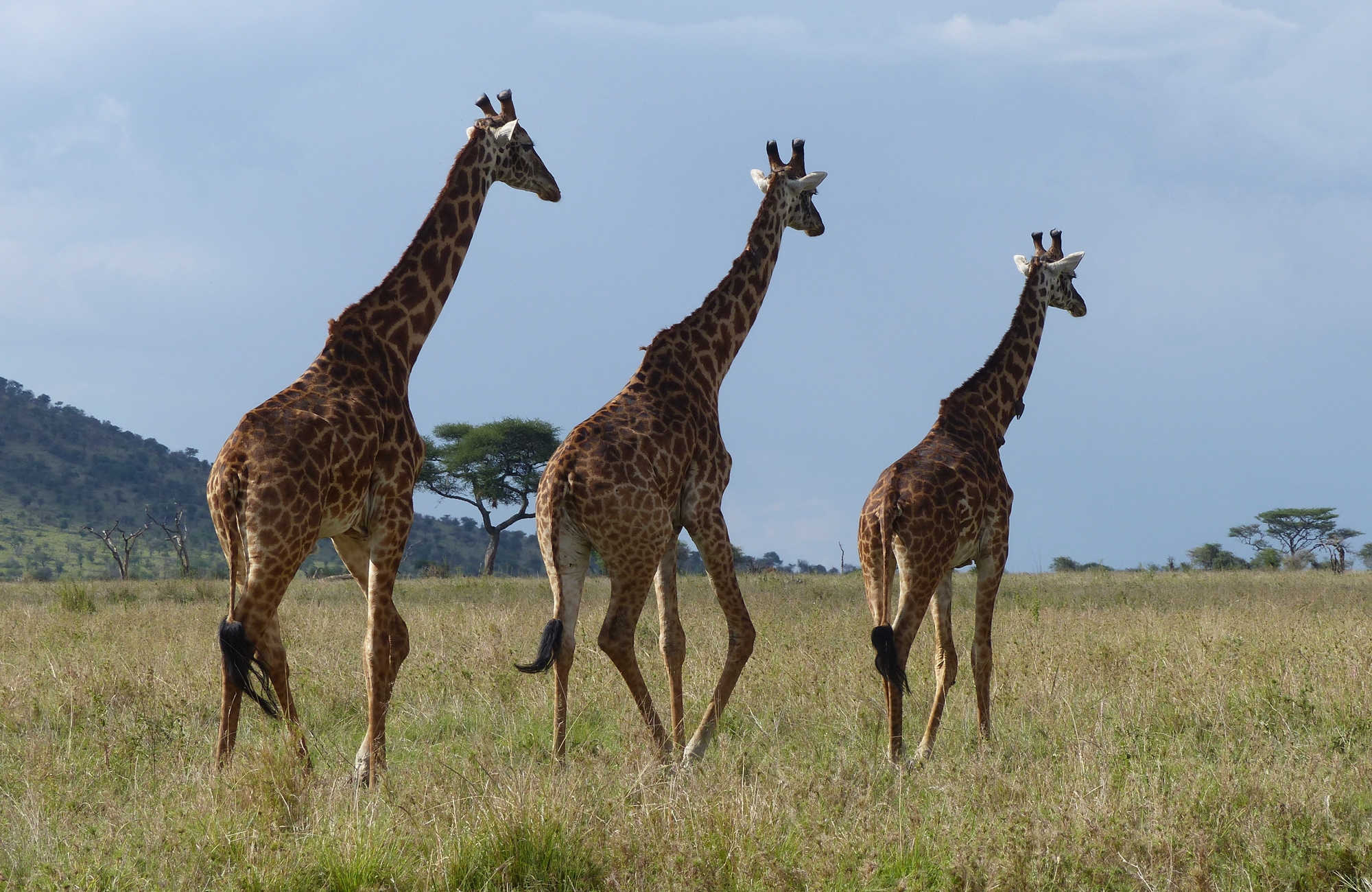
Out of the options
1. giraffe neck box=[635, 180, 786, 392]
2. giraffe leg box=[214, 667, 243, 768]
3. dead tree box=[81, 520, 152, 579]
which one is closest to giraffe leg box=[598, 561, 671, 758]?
giraffe neck box=[635, 180, 786, 392]

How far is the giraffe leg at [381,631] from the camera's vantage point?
586 centimetres

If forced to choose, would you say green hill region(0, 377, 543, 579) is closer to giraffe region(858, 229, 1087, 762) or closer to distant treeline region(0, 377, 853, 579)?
distant treeline region(0, 377, 853, 579)

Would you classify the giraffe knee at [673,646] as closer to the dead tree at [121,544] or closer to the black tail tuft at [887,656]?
the black tail tuft at [887,656]

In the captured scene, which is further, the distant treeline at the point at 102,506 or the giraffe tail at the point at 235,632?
the distant treeline at the point at 102,506

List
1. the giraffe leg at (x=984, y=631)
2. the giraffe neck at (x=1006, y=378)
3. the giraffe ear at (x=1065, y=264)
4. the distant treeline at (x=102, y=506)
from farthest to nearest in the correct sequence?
1. the distant treeline at (x=102, y=506)
2. the giraffe ear at (x=1065, y=264)
3. the giraffe neck at (x=1006, y=378)
4. the giraffe leg at (x=984, y=631)

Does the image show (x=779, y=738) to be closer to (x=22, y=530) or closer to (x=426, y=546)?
(x=22, y=530)

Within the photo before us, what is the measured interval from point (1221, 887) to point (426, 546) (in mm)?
75084

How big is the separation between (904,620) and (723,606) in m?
1.12

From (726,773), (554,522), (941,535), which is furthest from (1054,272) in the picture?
(726,773)

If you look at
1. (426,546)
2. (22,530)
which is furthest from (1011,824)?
(426,546)

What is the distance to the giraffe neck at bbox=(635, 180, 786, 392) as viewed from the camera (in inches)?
300

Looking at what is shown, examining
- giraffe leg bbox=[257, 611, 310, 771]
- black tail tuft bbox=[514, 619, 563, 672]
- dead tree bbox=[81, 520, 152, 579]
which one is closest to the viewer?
giraffe leg bbox=[257, 611, 310, 771]

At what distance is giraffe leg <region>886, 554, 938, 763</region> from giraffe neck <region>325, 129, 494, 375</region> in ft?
10.8

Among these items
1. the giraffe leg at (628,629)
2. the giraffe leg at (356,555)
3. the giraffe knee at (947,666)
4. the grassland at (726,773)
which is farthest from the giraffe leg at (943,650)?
the giraffe leg at (356,555)
